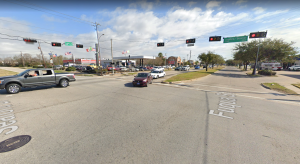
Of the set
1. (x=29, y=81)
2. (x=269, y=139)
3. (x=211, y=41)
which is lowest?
(x=269, y=139)

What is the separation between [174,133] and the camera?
379 centimetres

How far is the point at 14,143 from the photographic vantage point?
3113mm

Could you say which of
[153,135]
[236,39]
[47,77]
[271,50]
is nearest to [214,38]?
[236,39]

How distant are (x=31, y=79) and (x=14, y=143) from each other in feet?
26.8

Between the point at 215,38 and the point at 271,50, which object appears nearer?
the point at 215,38

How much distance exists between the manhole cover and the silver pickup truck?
7554mm

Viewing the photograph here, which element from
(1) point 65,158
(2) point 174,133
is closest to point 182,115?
(2) point 174,133

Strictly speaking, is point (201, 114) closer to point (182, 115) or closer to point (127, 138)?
point (182, 115)

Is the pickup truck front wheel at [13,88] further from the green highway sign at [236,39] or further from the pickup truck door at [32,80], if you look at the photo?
the green highway sign at [236,39]

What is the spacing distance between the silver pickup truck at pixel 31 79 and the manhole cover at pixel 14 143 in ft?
24.8

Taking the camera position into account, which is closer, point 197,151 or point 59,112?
point 197,151

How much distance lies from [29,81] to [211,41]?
77.2 ft

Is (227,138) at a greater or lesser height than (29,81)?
lesser

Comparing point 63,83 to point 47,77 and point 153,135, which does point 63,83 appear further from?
point 153,135
